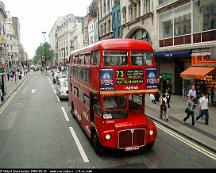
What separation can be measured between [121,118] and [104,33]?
1767 inches

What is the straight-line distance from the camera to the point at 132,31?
37.8 meters

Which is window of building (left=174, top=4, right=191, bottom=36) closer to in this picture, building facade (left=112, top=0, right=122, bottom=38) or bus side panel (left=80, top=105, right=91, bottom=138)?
bus side panel (left=80, top=105, right=91, bottom=138)

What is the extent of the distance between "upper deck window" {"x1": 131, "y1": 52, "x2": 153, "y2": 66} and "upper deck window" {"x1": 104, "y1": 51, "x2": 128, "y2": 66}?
0.98 feet

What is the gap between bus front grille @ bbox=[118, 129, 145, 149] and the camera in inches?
408

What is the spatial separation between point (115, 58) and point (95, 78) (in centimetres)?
107

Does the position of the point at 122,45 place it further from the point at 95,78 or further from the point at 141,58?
the point at 95,78

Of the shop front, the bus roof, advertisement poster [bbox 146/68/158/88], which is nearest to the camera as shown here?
the bus roof

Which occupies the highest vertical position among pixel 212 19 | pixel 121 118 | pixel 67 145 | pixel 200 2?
pixel 200 2

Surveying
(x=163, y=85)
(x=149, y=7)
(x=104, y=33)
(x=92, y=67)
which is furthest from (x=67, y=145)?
(x=104, y=33)

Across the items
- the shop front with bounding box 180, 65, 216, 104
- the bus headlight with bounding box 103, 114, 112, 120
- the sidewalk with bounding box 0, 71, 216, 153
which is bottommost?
the sidewalk with bounding box 0, 71, 216, 153

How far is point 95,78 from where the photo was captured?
10.8 m

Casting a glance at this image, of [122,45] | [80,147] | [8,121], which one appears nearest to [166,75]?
[8,121]

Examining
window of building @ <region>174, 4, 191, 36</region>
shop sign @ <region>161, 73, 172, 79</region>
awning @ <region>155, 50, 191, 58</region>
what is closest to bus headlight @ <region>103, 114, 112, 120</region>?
awning @ <region>155, 50, 191, 58</region>

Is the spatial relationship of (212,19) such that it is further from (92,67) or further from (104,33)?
(104,33)
